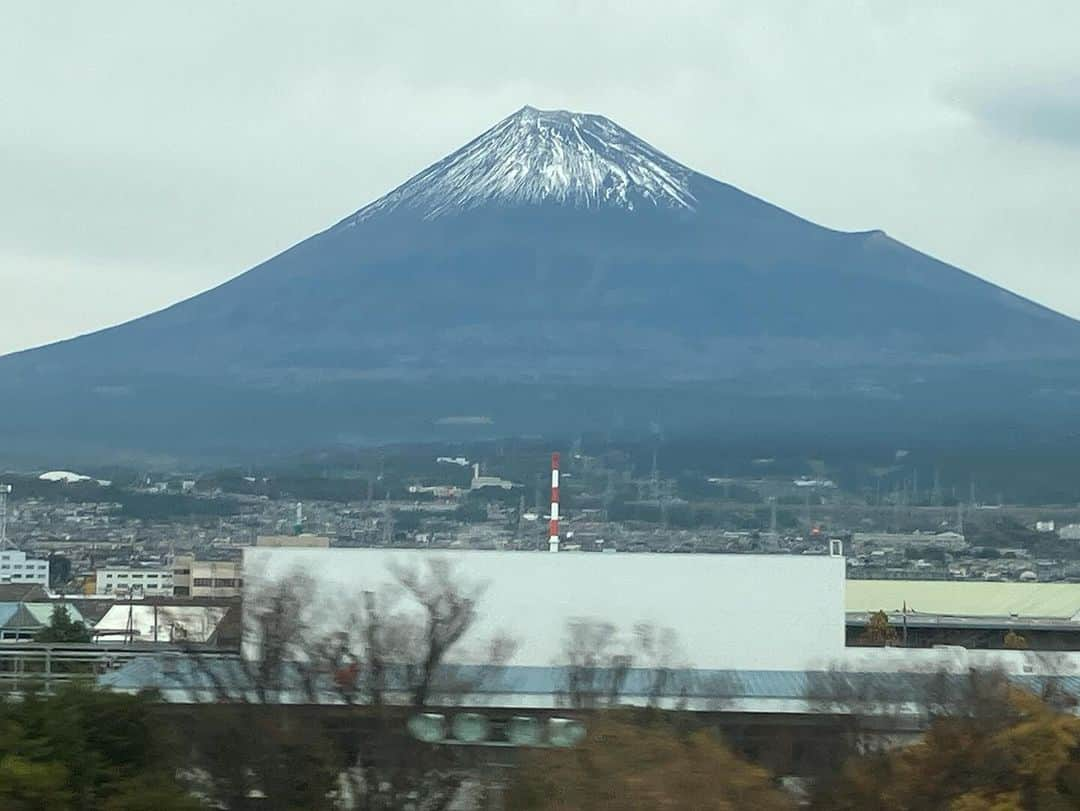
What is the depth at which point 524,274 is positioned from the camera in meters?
92.6

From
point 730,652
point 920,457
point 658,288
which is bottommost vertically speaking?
point 730,652

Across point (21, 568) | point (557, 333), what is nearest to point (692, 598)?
point (21, 568)

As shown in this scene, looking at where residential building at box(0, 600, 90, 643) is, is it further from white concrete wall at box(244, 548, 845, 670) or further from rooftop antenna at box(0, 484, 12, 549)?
rooftop antenna at box(0, 484, 12, 549)

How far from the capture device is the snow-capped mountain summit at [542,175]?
97750 mm

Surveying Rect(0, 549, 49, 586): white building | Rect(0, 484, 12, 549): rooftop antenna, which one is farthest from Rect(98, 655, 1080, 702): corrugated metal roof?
Rect(0, 484, 12, 549): rooftop antenna

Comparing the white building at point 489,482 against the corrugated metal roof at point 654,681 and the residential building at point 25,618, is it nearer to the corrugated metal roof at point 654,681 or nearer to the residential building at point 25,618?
the residential building at point 25,618

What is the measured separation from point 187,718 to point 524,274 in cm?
8226

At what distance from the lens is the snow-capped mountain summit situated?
9775 cm

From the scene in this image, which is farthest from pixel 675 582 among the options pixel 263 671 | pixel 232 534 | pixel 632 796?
pixel 232 534

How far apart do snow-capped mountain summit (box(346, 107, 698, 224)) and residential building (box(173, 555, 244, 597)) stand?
185 ft

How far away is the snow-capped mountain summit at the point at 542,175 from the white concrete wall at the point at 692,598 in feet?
240

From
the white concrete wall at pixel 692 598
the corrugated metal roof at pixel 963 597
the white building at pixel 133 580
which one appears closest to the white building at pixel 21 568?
the white building at pixel 133 580

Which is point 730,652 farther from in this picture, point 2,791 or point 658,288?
point 658,288

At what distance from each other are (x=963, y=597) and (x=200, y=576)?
688 inches
